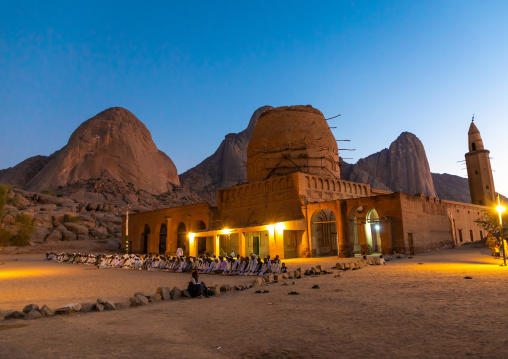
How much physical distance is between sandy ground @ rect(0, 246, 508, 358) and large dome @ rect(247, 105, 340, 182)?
19902 mm

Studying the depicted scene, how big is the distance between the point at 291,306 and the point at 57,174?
7148 cm

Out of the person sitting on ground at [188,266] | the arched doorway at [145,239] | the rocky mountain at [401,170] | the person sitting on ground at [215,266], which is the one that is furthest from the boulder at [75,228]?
the rocky mountain at [401,170]

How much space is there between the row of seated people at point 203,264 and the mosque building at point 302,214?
496 centimetres

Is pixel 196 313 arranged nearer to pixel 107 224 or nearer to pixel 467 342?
pixel 467 342

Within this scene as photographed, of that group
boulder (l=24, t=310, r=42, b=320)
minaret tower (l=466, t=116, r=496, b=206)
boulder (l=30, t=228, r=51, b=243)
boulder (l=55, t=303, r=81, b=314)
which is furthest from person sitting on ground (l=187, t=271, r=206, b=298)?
minaret tower (l=466, t=116, r=496, b=206)

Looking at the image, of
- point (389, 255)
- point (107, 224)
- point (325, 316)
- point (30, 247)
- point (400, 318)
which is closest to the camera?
point (400, 318)

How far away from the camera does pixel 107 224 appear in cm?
5041

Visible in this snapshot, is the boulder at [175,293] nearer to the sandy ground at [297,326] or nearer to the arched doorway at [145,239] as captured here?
the sandy ground at [297,326]

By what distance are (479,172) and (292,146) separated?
2924 cm

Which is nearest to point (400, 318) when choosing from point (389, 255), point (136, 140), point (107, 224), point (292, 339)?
point (292, 339)

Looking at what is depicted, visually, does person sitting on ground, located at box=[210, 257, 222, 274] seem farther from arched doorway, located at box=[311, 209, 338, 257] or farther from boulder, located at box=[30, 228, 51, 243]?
boulder, located at box=[30, 228, 51, 243]

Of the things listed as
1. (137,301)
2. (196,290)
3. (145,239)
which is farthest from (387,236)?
(145,239)

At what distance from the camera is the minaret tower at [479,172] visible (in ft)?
143

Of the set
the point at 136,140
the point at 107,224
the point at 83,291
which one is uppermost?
the point at 136,140
